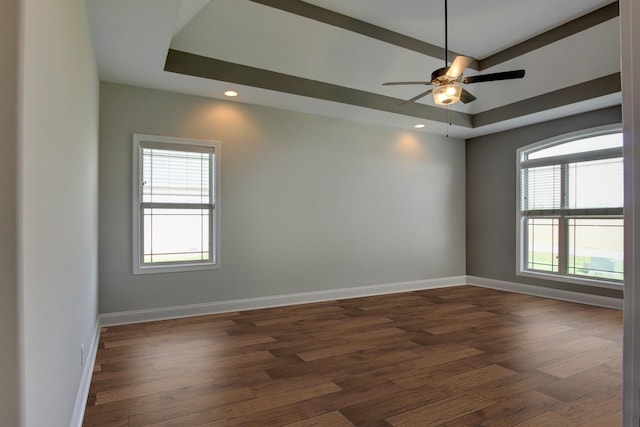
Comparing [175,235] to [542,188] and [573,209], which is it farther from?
[573,209]

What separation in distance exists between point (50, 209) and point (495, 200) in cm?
671

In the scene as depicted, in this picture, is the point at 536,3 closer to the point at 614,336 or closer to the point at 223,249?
the point at 614,336

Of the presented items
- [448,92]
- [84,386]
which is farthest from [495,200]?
[84,386]

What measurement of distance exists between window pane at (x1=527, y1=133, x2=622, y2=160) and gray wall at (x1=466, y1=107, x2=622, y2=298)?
218mm

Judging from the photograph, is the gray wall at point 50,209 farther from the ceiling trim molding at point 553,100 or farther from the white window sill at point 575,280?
the white window sill at point 575,280

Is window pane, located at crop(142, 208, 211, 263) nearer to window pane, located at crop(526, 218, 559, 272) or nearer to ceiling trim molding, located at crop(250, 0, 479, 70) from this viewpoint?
ceiling trim molding, located at crop(250, 0, 479, 70)

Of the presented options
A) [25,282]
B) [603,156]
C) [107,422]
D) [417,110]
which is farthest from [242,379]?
[603,156]

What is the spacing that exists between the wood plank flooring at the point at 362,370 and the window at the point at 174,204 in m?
0.78

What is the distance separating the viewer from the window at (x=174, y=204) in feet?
14.5

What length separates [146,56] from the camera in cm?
364

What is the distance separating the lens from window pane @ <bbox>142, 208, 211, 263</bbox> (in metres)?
4.51

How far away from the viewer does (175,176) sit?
465 centimetres

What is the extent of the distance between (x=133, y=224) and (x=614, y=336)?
210 inches

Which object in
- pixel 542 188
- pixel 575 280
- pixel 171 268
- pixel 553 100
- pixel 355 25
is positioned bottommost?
pixel 575 280
